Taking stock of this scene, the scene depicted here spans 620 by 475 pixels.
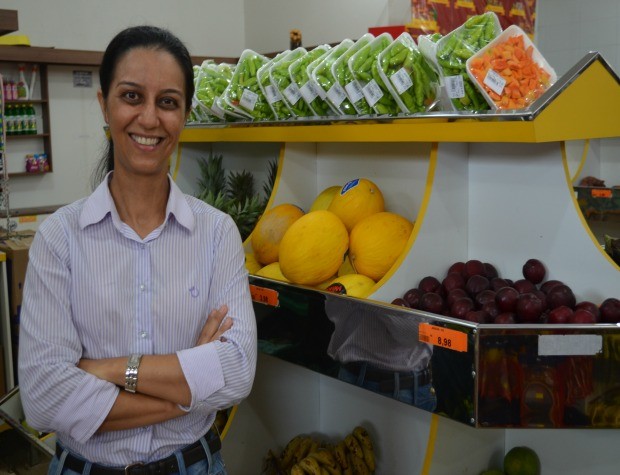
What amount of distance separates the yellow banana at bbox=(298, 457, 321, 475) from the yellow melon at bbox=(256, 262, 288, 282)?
638 millimetres

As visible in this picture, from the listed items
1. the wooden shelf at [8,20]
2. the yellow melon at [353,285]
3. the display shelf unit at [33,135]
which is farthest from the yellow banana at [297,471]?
the display shelf unit at [33,135]

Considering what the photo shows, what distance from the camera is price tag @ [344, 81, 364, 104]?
2.15 metres

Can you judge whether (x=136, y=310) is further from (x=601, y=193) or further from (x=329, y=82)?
(x=601, y=193)

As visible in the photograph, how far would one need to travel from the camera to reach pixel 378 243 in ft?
7.19

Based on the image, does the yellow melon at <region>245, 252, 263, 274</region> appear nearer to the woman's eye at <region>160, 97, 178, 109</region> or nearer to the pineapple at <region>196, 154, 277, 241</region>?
the pineapple at <region>196, 154, 277, 241</region>

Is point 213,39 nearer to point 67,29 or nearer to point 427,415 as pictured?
point 67,29

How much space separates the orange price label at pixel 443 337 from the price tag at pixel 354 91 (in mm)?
756

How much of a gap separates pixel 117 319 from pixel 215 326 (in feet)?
0.64

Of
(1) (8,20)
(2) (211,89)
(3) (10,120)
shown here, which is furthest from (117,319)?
(3) (10,120)

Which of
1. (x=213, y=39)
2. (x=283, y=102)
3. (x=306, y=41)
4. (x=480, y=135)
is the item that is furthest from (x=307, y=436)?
(x=213, y=39)

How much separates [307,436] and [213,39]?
757 centimetres

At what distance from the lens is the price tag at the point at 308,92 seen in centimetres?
231

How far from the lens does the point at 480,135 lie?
1.78 metres

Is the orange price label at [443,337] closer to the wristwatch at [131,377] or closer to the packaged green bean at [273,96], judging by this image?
the wristwatch at [131,377]
